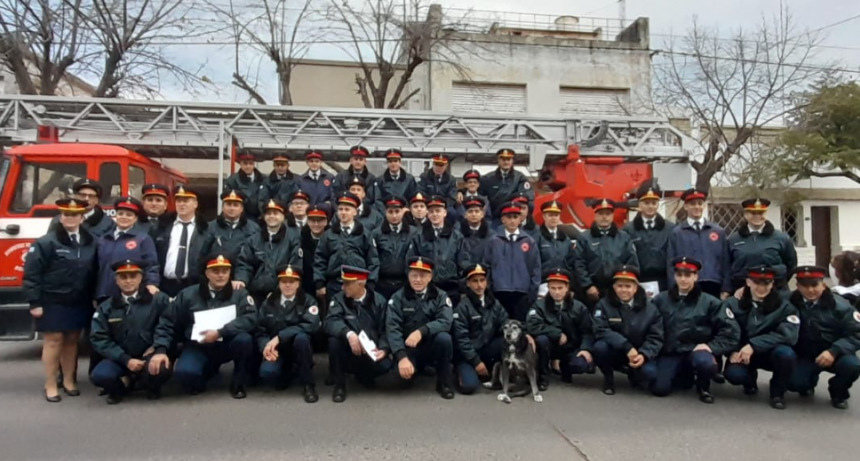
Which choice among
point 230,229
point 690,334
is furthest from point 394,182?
point 690,334

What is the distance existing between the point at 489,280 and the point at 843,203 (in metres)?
18.6

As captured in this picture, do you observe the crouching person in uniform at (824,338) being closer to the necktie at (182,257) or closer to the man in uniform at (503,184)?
the man in uniform at (503,184)

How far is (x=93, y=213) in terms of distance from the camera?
20.6ft

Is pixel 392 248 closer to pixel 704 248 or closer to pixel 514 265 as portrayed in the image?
pixel 514 265

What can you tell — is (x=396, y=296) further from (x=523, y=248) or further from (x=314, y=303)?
(x=523, y=248)

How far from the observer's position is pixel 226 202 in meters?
6.55

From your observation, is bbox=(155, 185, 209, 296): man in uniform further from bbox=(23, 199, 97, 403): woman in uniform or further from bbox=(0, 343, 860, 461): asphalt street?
bbox=(0, 343, 860, 461): asphalt street

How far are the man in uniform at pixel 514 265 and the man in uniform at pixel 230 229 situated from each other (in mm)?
2473

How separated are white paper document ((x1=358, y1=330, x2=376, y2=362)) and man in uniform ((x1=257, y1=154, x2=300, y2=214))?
268 cm

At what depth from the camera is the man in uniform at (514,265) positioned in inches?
258

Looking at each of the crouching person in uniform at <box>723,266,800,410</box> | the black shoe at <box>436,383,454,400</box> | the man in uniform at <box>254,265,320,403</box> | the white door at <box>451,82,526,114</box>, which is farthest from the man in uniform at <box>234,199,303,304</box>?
the white door at <box>451,82,526,114</box>

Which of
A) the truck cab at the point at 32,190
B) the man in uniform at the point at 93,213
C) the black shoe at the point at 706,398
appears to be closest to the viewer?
the black shoe at the point at 706,398

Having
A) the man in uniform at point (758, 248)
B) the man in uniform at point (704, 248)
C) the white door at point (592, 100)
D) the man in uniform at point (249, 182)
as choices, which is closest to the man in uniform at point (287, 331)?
the man in uniform at point (249, 182)

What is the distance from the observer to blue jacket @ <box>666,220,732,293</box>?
6.67 m
